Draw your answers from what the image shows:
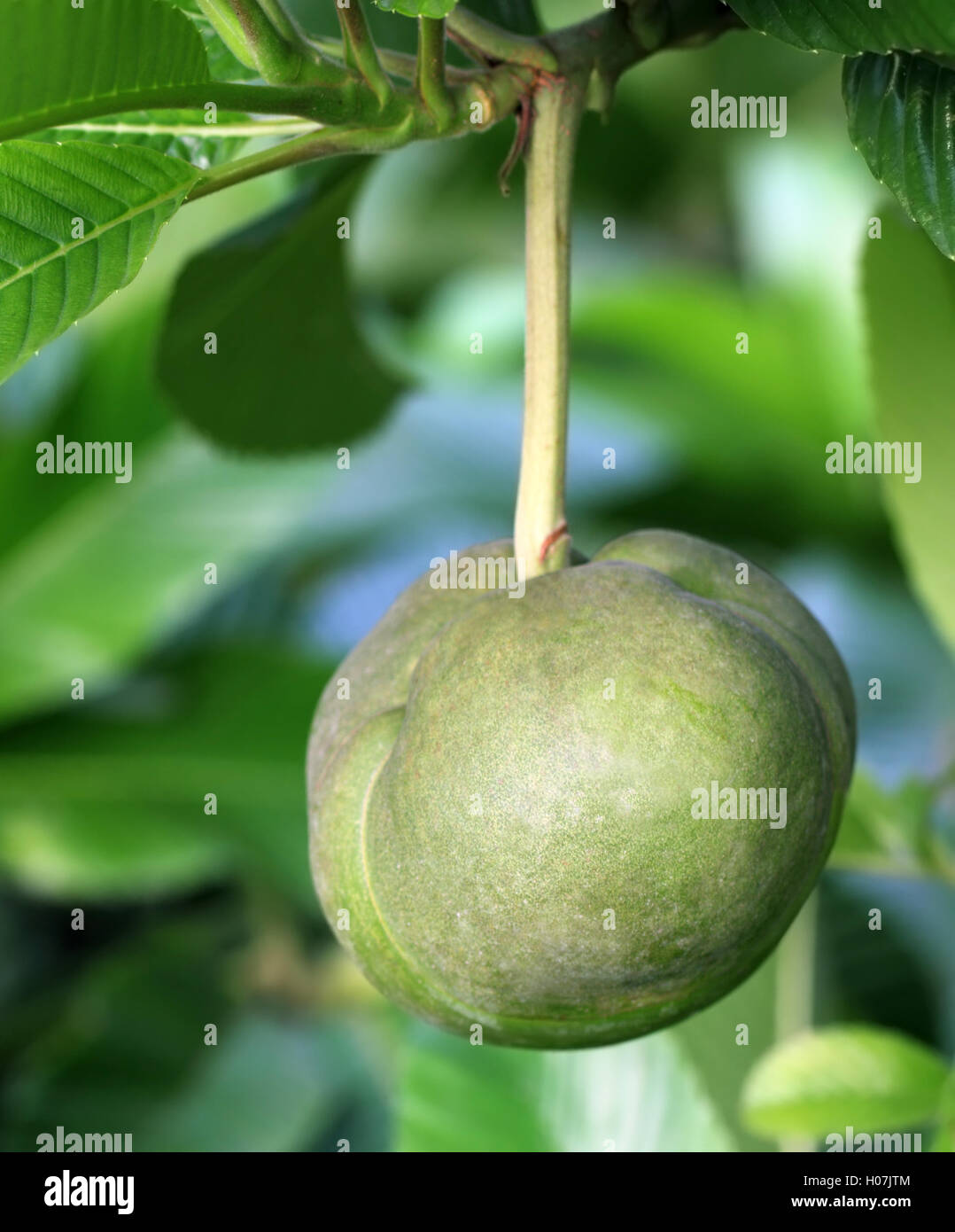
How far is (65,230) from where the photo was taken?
18.5 inches

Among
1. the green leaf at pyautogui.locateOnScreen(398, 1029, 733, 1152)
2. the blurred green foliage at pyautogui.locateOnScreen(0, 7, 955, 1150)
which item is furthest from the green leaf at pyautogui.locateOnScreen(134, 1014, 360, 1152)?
the green leaf at pyautogui.locateOnScreen(398, 1029, 733, 1152)

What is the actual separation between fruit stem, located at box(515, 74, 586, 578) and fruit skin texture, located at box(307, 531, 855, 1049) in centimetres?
3

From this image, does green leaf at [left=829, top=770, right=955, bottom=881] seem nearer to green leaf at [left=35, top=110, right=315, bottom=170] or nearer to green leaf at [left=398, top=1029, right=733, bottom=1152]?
green leaf at [left=398, top=1029, right=733, bottom=1152]

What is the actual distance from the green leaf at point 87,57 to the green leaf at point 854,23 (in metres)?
0.21

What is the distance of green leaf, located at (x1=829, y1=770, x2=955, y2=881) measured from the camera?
0.87 metres

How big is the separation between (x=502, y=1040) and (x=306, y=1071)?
1277 mm

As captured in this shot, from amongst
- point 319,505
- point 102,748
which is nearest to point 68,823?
point 102,748

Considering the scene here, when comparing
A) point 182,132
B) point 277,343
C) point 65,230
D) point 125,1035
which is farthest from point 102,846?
point 65,230

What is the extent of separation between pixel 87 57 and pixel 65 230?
2.2 inches

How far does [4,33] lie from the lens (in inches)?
17.0

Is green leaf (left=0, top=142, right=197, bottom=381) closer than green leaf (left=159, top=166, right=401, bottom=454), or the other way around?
green leaf (left=0, top=142, right=197, bottom=381)

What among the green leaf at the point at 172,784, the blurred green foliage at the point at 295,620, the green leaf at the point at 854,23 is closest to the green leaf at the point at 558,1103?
the blurred green foliage at the point at 295,620

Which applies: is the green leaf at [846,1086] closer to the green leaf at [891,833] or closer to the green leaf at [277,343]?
the green leaf at [891,833]

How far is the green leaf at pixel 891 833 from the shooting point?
0.87 m
